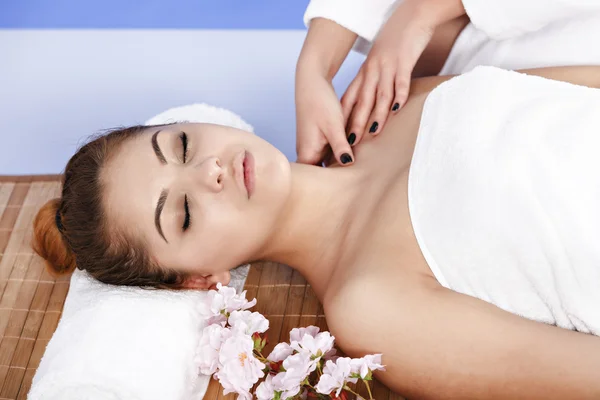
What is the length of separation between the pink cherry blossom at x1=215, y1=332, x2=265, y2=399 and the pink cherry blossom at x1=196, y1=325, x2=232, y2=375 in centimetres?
7

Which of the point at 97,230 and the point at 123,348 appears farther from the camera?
the point at 97,230

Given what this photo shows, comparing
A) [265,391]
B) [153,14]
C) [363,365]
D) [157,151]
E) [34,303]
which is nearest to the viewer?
[363,365]

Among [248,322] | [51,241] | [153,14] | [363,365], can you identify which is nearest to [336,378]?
[363,365]

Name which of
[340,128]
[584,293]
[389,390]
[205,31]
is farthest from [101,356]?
[205,31]

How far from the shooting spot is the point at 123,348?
147 centimetres

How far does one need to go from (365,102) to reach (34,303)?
100cm

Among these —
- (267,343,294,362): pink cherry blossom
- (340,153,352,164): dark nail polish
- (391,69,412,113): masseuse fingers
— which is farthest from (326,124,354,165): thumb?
(267,343,294,362): pink cherry blossom

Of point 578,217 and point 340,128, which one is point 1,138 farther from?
point 578,217

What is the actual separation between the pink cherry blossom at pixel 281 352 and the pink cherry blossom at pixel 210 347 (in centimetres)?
12

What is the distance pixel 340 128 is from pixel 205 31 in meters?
1.54

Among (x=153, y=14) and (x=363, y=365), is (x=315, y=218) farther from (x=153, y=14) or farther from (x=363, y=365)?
(x=153, y=14)

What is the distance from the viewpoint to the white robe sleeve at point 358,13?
1879 millimetres

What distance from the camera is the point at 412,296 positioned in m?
1.38

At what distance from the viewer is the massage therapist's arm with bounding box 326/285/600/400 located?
49.2 inches
